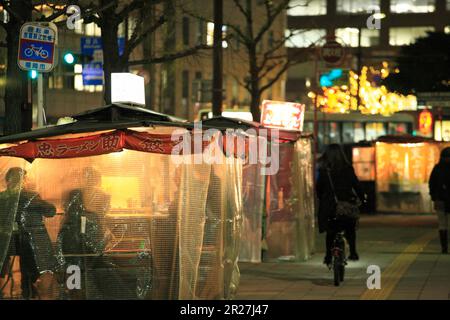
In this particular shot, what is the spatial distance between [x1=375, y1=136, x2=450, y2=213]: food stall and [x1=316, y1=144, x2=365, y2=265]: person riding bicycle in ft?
51.3

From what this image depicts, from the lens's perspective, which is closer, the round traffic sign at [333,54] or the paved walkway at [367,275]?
Answer: the paved walkway at [367,275]

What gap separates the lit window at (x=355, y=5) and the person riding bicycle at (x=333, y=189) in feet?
237

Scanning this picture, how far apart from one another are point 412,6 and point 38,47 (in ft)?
251

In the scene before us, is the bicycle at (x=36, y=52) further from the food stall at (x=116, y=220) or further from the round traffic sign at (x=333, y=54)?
the round traffic sign at (x=333, y=54)

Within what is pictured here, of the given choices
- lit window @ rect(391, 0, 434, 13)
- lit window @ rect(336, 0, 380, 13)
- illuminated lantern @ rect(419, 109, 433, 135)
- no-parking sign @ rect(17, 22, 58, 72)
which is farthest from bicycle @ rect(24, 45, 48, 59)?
lit window @ rect(391, 0, 434, 13)

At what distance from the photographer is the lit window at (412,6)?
83.6 metres

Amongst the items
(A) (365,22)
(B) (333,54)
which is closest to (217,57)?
(B) (333,54)

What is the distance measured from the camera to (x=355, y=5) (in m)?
84.2

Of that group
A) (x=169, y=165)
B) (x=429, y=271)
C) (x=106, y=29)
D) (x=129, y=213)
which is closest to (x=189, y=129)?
(x=169, y=165)

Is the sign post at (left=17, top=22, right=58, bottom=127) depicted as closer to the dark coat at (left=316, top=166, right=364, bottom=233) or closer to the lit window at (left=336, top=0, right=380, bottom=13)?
the dark coat at (left=316, top=166, right=364, bottom=233)

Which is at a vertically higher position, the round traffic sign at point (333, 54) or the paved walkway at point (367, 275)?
the round traffic sign at point (333, 54)

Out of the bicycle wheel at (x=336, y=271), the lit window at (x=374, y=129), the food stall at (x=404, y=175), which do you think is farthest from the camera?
the lit window at (x=374, y=129)

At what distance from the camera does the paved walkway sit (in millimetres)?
11820

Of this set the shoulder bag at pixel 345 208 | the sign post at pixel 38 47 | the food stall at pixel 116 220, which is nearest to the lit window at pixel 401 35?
the shoulder bag at pixel 345 208
